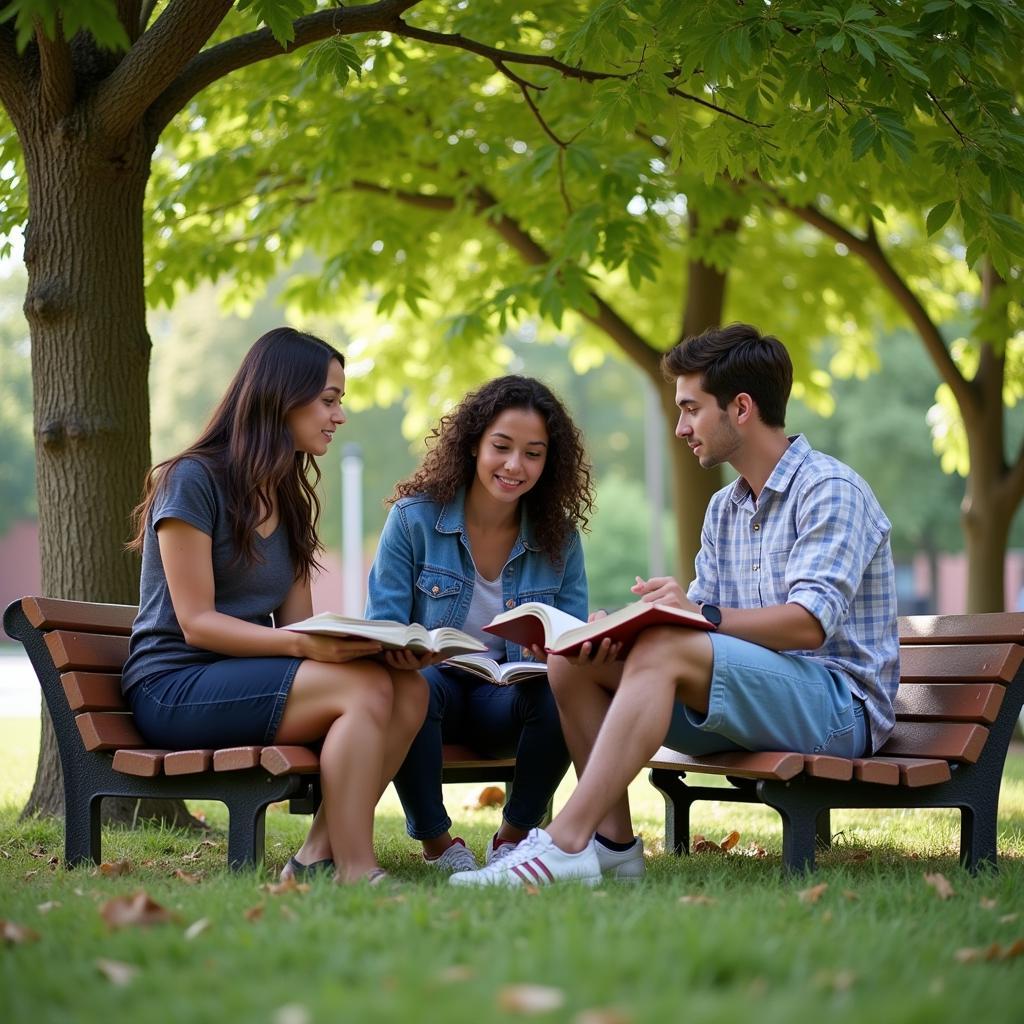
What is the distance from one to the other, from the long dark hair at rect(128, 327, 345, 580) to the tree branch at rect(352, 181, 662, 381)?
4120 mm

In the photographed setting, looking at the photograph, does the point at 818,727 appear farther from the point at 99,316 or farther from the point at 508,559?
the point at 99,316

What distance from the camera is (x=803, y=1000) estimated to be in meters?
2.29

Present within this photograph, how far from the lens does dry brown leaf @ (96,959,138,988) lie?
249 cm

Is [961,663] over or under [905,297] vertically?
under

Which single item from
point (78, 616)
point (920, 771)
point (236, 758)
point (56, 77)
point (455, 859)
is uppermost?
point (56, 77)

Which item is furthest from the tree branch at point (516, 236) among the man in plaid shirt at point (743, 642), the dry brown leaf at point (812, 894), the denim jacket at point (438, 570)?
the dry brown leaf at point (812, 894)

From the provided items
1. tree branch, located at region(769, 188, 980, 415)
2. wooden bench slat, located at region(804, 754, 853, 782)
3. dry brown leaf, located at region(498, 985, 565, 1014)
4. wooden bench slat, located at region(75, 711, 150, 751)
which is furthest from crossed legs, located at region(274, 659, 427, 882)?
tree branch, located at region(769, 188, 980, 415)

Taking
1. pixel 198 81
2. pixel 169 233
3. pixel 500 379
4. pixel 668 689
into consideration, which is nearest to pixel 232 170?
pixel 169 233

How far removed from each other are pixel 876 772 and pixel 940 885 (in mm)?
447

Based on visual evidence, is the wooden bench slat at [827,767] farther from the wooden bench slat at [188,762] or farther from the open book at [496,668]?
the wooden bench slat at [188,762]

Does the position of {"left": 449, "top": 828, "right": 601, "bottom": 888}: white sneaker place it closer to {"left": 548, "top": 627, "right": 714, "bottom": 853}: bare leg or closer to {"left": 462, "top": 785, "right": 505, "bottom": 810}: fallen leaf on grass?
{"left": 548, "top": 627, "right": 714, "bottom": 853}: bare leg

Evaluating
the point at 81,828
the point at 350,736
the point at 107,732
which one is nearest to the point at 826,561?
the point at 350,736

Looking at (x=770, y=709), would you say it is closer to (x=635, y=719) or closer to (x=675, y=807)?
(x=635, y=719)

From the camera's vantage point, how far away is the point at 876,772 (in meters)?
4.00
